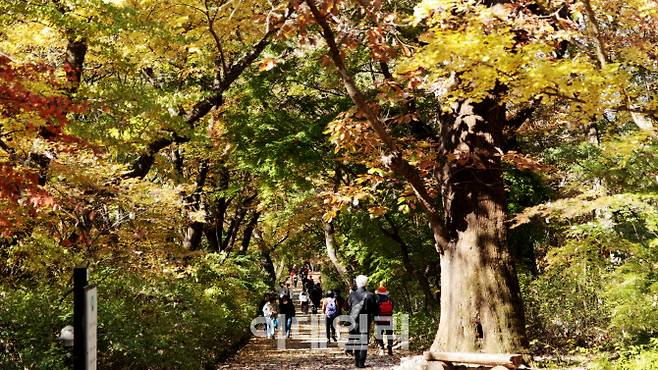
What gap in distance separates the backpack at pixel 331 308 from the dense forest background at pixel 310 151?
1.30 m

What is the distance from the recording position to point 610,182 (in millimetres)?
8977

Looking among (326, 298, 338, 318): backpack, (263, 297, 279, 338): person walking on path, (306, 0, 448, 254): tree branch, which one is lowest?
(263, 297, 279, 338): person walking on path

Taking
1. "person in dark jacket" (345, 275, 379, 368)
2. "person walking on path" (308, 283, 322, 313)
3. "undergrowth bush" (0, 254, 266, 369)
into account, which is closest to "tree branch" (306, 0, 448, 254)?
"person in dark jacket" (345, 275, 379, 368)

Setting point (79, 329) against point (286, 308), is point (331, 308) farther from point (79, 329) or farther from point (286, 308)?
point (79, 329)

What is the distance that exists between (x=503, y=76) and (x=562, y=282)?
20.2 ft

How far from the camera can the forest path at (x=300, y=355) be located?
12.9 m

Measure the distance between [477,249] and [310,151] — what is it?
20.2 feet

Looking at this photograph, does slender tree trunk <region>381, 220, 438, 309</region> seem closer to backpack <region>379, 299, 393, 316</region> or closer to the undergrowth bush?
backpack <region>379, 299, 393, 316</region>

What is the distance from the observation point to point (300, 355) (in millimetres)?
15555

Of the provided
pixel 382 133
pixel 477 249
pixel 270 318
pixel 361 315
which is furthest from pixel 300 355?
pixel 382 133

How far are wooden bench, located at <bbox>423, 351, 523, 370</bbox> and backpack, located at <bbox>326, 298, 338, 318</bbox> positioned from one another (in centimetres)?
873

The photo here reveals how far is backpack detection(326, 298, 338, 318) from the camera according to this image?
1609cm

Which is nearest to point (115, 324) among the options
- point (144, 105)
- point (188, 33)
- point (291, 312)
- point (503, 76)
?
point (144, 105)

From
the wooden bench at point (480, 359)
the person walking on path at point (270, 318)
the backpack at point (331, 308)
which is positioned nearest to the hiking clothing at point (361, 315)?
the wooden bench at point (480, 359)
